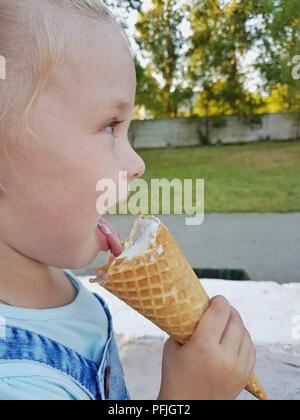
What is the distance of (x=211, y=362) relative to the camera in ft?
1.41

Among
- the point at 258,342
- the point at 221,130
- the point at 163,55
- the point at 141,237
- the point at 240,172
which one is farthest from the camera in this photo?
the point at 221,130

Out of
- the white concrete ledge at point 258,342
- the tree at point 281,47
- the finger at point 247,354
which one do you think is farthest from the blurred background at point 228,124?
the finger at point 247,354

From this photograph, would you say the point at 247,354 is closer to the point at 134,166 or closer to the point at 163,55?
the point at 134,166

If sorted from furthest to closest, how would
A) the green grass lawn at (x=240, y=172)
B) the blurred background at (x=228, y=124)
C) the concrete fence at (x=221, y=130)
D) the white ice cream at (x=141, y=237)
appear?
1. the concrete fence at (x=221, y=130)
2. the green grass lawn at (x=240, y=172)
3. the blurred background at (x=228, y=124)
4. the white ice cream at (x=141, y=237)

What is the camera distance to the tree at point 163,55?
129 inches

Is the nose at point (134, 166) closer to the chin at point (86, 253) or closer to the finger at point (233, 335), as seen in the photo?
the chin at point (86, 253)

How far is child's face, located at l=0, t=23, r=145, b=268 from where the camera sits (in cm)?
39

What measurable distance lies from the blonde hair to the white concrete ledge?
54 cm

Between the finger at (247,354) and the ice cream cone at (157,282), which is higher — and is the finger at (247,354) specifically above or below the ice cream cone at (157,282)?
below

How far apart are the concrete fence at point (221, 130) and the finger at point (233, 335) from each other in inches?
189

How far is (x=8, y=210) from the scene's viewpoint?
408mm

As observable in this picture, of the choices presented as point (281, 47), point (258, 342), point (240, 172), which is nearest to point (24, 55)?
point (258, 342)

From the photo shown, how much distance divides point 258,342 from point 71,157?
21.5 inches
